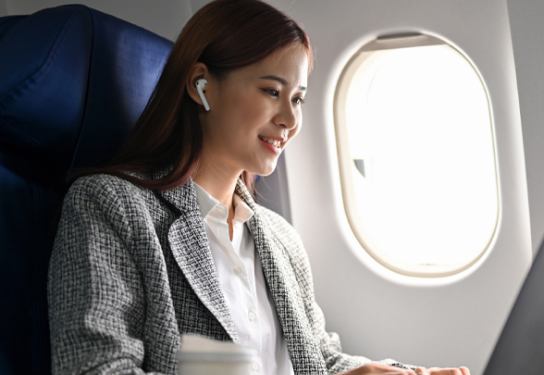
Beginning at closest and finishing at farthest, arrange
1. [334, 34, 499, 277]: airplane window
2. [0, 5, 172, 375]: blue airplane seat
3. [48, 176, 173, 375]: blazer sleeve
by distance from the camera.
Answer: [48, 176, 173, 375]: blazer sleeve, [0, 5, 172, 375]: blue airplane seat, [334, 34, 499, 277]: airplane window

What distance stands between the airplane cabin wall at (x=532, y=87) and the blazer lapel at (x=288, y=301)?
0.70 m

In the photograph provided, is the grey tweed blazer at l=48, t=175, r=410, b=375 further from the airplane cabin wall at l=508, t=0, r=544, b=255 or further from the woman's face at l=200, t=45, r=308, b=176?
the airplane cabin wall at l=508, t=0, r=544, b=255

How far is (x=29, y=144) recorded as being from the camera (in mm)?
1170

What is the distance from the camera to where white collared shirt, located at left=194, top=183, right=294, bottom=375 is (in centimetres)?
128

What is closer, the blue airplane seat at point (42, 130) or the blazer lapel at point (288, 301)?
the blue airplane seat at point (42, 130)

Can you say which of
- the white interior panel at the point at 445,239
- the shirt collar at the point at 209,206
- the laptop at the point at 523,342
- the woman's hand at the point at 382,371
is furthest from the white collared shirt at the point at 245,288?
the laptop at the point at 523,342

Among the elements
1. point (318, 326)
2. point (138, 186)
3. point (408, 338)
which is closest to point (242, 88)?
point (138, 186)

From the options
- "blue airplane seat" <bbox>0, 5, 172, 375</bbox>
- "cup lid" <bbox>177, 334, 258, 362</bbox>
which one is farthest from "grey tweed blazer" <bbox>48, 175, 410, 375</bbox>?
"cup lid" <bbox>177, 334, 258, 362</bbox>

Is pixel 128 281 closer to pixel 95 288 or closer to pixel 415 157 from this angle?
pixel 95 288

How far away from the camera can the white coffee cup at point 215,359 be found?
51cm

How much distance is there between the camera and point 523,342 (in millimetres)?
731

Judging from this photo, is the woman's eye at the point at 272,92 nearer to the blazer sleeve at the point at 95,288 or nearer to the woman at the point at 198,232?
the woman at the point at 198,232

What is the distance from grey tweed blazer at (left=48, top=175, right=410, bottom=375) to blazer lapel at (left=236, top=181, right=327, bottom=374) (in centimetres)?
5

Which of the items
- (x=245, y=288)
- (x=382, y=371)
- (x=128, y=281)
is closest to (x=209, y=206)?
(x=245, y=288)
